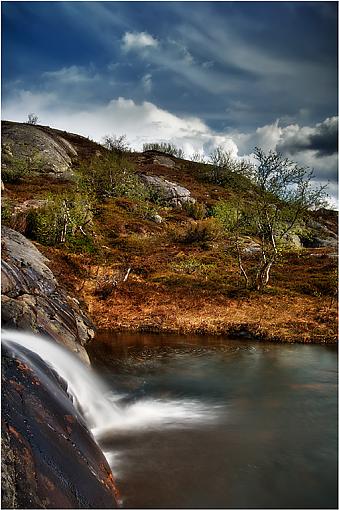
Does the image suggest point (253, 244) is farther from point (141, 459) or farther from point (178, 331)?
point (141, 459)

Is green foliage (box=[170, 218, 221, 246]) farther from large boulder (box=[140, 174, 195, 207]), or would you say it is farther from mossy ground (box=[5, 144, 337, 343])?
large boulder (box=[140, 174, 195, 207])

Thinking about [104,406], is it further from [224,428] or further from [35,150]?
[35,150]

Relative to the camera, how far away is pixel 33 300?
11820 millimetres

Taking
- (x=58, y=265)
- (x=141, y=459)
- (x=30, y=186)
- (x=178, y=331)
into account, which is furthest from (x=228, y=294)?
(x=30, y=186)

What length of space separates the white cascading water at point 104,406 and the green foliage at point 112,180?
45406 millimetres

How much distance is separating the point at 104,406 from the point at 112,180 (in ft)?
165

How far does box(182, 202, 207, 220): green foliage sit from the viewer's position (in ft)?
178

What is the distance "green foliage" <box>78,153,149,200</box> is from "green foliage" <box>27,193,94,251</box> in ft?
66.7

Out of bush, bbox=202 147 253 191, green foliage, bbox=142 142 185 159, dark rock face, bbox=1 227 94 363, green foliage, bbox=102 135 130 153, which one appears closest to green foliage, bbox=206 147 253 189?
bush, bbox=202 147 253 191

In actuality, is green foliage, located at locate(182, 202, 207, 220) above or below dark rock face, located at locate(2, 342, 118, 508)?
above

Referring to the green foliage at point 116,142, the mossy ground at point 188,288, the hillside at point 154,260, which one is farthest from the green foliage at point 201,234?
the green foliage at point 116,142

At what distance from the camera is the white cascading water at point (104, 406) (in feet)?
27.7

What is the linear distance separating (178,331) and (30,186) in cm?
3568

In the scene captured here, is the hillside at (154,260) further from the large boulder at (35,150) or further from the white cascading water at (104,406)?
the white cascading water at (104,406)
